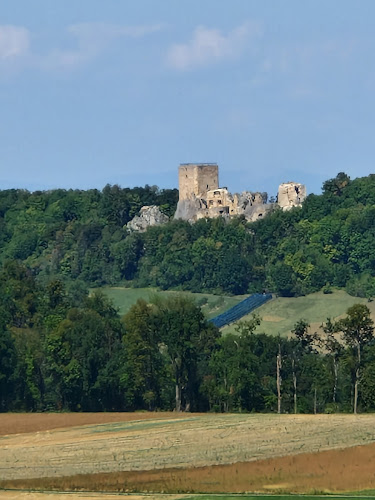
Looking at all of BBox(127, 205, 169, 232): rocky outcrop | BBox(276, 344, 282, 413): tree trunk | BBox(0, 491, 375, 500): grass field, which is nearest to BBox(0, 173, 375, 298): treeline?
BBox(127, 205, 169, 232): rocky outcrop

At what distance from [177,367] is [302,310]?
52796 mm

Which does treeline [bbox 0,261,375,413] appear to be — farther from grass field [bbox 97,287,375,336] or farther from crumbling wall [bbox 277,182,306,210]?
crumbling wall [bbox 277,182,306,210]

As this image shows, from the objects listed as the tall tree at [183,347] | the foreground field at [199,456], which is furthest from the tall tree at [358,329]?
the foreground field at [199,456]

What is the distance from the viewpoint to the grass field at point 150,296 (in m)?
155

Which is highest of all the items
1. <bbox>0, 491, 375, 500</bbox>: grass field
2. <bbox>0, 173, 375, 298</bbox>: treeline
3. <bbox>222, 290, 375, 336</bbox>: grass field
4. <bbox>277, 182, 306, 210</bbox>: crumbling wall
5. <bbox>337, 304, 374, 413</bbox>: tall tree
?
<bbox>277, 182, 306, 210</bbox>: crumbling wall

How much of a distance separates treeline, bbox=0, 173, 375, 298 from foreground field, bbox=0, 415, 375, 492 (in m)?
82.1

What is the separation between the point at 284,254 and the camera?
174m

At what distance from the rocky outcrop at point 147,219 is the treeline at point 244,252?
204 centimetres

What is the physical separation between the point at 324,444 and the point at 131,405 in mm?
32111

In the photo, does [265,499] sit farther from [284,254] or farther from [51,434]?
[284,254]

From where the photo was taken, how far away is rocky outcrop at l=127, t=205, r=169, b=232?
196 meters

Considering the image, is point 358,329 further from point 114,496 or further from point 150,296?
point 150,296

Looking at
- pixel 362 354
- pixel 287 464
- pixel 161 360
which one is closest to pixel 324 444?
pixel 287 464

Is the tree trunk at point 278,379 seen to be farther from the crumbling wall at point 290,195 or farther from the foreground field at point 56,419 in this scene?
the crumbling wall at point 290,195
